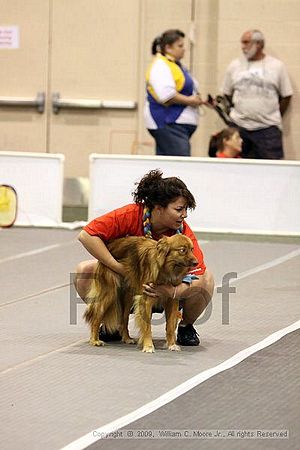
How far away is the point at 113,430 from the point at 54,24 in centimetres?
898

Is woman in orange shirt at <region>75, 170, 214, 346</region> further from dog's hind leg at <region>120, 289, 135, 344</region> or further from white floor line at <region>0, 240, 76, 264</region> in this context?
white floor line at <region>0, 240, 76, 264</region>

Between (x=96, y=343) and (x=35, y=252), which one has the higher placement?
(x=96, y=343)

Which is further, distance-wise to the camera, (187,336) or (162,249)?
(187,336)

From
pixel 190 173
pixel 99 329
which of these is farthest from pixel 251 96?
pixel 99 329

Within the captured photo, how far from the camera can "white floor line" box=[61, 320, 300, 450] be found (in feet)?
13.8

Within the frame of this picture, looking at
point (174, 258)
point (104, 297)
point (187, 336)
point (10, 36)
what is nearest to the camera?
point (174, 258)

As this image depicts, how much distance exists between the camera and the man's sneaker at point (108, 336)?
5.86 m

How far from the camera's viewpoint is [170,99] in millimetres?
10391

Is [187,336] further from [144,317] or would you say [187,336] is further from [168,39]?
[168,39]

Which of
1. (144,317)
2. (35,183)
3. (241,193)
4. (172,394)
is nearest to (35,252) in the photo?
(35,183)

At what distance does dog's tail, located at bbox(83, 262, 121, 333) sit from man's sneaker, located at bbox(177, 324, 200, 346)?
34cm

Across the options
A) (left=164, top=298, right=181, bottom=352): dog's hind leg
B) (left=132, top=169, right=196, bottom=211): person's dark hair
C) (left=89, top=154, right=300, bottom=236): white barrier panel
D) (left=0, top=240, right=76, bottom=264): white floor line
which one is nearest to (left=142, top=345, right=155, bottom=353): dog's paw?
(left=164, top=298, right=181, bottom=352): dog's hind leg

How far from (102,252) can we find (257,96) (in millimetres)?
5950

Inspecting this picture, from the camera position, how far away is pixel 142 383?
5062 millimetres
